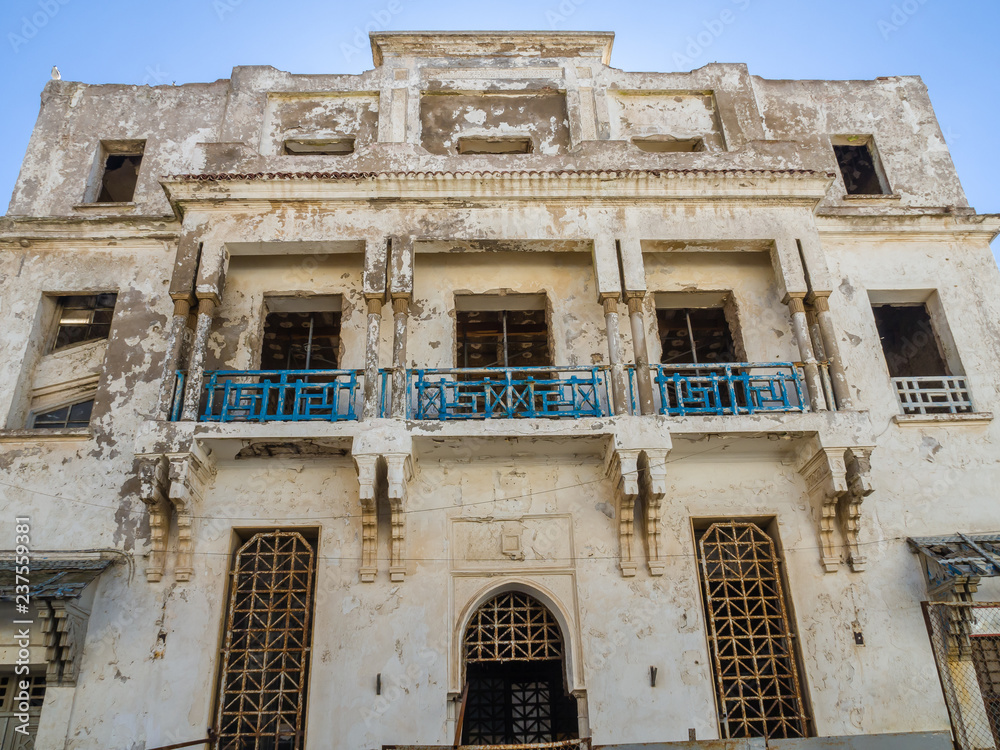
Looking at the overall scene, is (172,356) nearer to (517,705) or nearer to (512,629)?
(512,629)

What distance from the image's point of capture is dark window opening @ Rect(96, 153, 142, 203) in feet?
44.8

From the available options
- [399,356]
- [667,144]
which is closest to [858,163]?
[667,144]

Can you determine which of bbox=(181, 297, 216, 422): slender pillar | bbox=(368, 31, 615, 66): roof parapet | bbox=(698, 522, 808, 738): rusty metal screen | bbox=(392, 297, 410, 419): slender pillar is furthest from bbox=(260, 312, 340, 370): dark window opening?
bbox=(698, 522, 808, 738): rusty metal screen

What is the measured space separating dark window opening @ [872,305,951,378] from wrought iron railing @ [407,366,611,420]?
492cm

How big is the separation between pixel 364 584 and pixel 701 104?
376 inches

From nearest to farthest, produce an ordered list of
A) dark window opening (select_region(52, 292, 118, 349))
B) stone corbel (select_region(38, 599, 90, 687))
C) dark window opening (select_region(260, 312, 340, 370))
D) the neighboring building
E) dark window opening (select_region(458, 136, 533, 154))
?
stone corbel (select_region(38, 599, 90, 687)) < the neighboring building < dark window opening (select_region(52, 292, 118, 349)) < dark window opening (select_region(260, 312, 340, 370)) < dark window opening (select_region(458, 136, 533, 154))

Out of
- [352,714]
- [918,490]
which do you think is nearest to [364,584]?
[352,714]

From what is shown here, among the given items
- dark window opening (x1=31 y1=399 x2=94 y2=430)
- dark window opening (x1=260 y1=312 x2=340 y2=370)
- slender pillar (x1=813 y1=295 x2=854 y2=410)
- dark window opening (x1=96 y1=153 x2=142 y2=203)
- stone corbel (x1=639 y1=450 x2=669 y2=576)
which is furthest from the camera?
dark window opening (x1=96 y1=153 x2=142 y2=203)

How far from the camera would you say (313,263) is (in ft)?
39.2

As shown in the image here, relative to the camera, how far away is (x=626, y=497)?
382 inches

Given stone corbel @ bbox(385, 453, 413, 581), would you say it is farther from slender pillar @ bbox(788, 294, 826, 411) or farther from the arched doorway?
slender pillar @ bbox(788, 294, 826, 411)

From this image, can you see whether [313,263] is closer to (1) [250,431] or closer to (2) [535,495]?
(1) [250,431]

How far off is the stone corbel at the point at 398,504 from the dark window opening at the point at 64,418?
488 cm

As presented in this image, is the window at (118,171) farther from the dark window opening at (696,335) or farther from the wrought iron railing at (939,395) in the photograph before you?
the wrought iron railing at (939,395)
